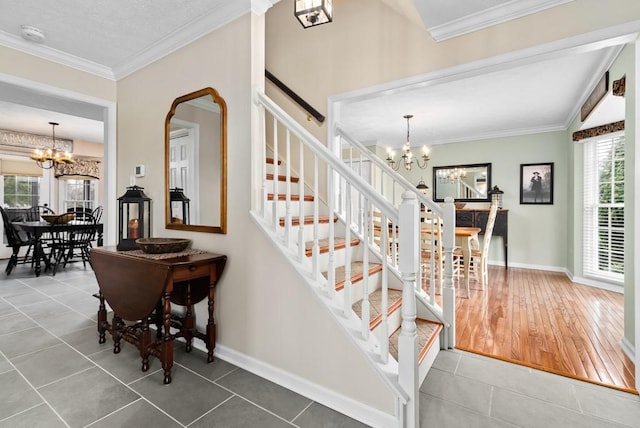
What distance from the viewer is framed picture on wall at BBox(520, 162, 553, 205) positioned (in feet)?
16.8

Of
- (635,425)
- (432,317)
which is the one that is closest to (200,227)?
(432,317)

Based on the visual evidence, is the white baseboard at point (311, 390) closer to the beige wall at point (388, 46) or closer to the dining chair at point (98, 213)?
the beige wall at point (388, 46)

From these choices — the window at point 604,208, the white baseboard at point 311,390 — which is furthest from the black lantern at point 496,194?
the white baseboard at point 311,390

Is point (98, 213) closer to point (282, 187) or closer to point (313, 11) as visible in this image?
point (282, 187)

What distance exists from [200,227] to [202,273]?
0.43 m

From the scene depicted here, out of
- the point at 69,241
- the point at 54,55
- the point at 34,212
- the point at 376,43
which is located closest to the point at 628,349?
the point at 376,43

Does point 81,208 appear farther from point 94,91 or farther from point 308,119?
point 308,119

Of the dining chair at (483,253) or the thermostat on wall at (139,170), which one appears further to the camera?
the dining chair at (483,253)

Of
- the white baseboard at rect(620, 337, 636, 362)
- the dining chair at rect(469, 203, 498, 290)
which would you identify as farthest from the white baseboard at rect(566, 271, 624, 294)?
the white baseboard at rect(620, 337, 636, 362)

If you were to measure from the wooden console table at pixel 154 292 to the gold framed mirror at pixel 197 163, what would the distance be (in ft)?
1.11

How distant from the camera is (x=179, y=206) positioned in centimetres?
242

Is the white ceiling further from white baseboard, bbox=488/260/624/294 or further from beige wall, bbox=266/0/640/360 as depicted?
white baseboard, bbox=488/260/624/294

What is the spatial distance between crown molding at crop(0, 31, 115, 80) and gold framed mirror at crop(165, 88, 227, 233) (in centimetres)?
111

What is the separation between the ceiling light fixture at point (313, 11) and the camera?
157 cm
